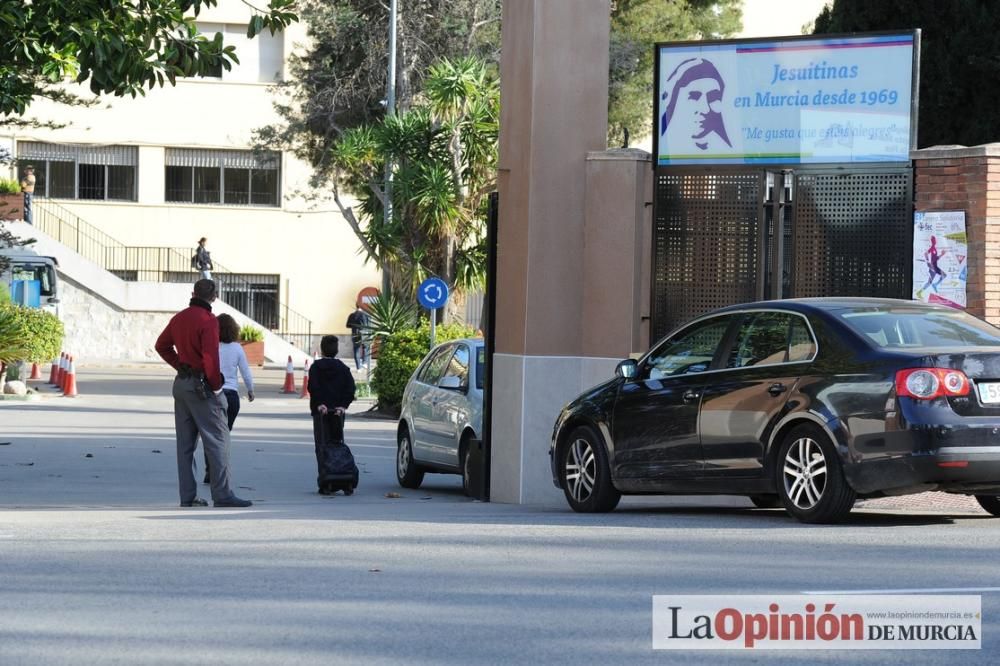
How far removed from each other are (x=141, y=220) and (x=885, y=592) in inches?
1994

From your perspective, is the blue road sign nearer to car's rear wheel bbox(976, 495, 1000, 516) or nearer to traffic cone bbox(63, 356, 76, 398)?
traffic cone bbox(63, 356, 76, 398)

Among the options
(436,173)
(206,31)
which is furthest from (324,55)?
(436,173)

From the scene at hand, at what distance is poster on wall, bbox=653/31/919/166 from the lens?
15.1m

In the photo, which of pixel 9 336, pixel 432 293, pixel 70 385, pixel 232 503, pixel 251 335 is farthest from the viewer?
pixel 251 335

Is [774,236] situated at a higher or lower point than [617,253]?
higher

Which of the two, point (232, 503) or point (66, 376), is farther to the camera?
point (66, 376)

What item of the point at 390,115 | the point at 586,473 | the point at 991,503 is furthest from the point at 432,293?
the point at 991,503

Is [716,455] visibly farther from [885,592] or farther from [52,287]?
[52,287]

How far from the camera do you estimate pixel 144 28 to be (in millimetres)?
16016

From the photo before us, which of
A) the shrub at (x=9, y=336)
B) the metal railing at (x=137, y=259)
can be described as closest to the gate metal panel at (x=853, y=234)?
the shrub at (x=9, y=336)

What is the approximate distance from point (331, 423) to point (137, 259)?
40.4m

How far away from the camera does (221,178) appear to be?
5744 centimetres

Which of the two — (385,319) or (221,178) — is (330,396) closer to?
(385,319)

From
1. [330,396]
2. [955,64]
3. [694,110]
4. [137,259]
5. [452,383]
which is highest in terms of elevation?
[955,64]
